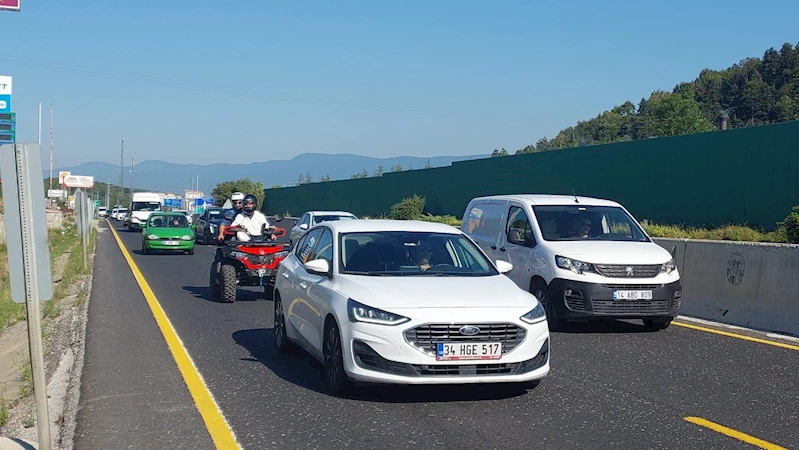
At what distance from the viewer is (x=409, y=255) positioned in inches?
332

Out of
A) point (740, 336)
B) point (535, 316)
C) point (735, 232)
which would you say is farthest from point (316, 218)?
point (535, 316)

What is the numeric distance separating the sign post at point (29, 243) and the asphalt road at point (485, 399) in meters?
0.95

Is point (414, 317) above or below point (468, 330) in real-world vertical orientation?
above

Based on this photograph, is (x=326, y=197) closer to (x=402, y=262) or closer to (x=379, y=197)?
(x=379, y=197)

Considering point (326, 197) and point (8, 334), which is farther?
point (326, 197)

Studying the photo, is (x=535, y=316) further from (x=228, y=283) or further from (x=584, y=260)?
(x=228, y=283)

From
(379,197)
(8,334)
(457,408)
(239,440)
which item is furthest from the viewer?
(379,197)

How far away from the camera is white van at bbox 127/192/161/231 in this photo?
55344 mm

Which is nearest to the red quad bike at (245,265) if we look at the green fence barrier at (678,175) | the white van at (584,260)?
the white van at (584,260)

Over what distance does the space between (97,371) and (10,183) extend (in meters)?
3.85

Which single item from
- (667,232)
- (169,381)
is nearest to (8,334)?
(169,381)

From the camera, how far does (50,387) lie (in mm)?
8258

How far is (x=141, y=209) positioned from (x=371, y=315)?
52.1 m

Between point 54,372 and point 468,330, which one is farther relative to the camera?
point 54,372
